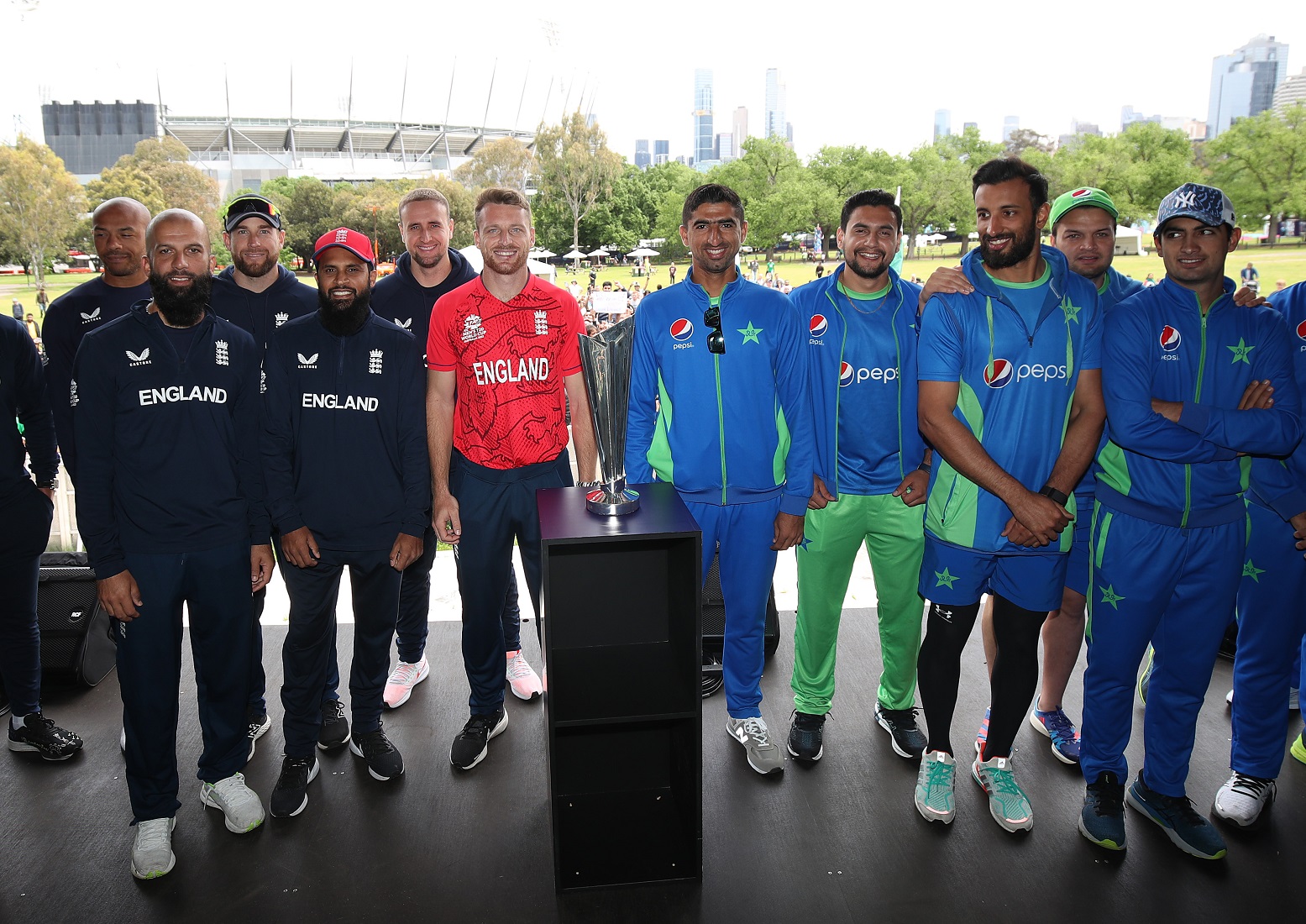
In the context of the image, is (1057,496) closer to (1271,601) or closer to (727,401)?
(1271,601)

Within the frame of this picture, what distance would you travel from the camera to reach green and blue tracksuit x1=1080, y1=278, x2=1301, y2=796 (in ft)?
6.34

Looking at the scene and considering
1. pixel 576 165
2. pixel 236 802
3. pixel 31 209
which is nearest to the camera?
pixel 236 802

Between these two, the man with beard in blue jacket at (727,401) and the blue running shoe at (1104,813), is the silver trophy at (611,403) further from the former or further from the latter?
the blue running shoe at (1104,813)

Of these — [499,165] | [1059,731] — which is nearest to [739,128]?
[1059,731]

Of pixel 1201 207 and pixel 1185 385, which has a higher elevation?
pixel 1201 207

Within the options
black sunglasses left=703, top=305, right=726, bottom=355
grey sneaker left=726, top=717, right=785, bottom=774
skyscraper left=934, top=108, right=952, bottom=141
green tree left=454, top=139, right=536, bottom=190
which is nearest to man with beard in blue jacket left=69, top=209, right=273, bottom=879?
black sunglasses left=703, top=305, right=726, bottom=355

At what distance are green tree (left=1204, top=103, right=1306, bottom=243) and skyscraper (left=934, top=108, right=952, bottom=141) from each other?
2307mm

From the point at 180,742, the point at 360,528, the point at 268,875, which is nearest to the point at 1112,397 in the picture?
the point at 360,528

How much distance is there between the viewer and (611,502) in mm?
1877

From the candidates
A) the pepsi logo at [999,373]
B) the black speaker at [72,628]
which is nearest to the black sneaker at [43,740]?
the black speaker at [72,628]

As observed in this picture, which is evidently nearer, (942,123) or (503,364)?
(503,364)

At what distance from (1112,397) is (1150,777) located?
104cm

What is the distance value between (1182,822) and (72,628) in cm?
363

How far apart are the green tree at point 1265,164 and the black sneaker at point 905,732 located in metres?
5.63
